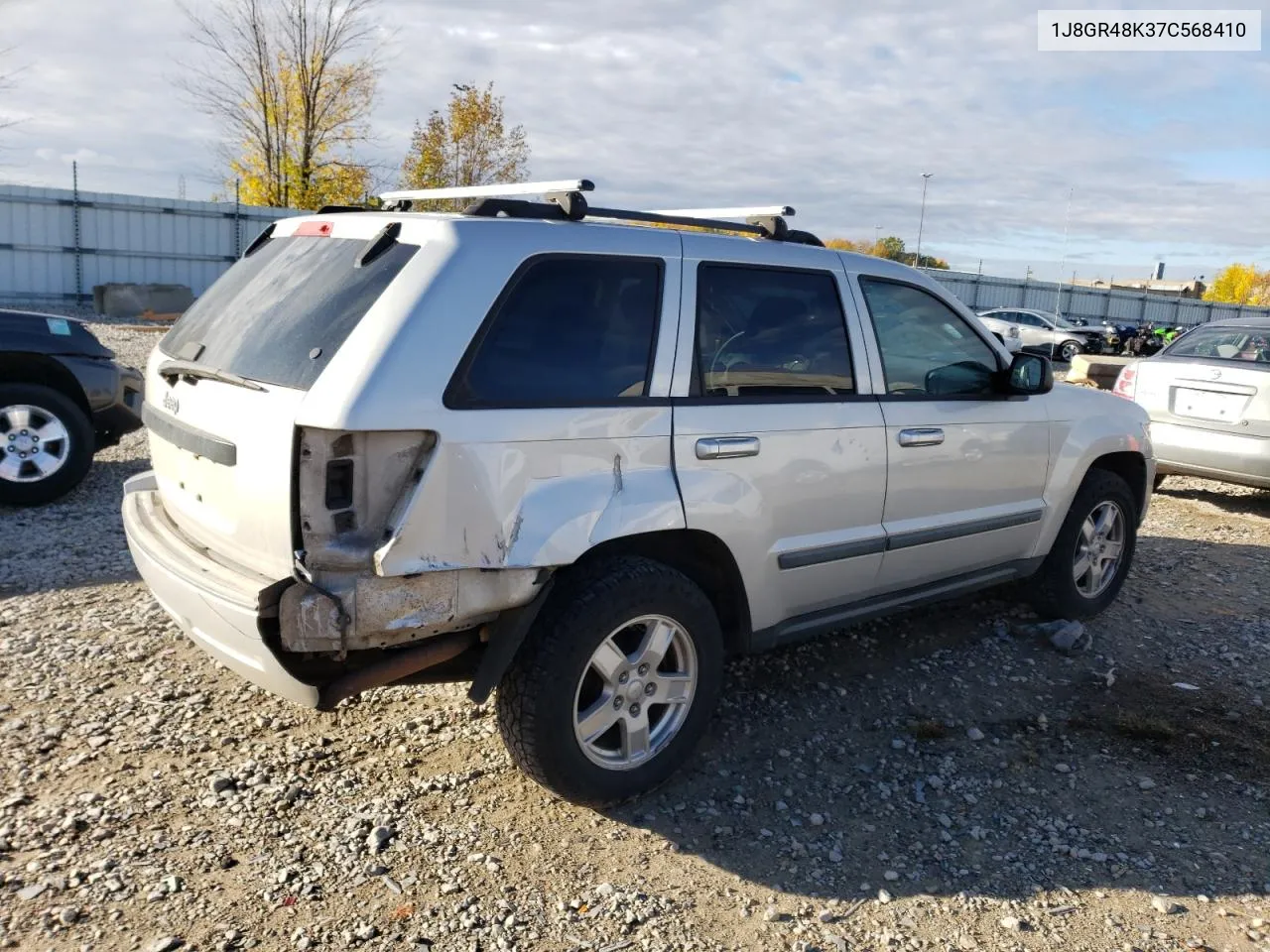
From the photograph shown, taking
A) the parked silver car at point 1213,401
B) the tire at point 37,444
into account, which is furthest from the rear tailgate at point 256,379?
the parked silver car at point 1213,401

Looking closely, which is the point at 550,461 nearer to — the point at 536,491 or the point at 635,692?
the point at 536,491

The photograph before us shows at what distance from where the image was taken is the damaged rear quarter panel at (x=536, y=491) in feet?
9.39

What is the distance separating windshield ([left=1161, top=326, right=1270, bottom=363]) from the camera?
8234 mm

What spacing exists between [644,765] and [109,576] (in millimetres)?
3453

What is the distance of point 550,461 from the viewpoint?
308cm

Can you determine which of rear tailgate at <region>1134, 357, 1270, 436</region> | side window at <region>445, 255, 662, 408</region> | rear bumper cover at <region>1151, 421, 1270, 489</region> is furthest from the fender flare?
rear tailgate at <region>1134, 357, 1270, 436</region>

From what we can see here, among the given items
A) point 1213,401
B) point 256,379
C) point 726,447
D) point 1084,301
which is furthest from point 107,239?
point 1084,301

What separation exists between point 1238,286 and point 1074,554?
101105 mm

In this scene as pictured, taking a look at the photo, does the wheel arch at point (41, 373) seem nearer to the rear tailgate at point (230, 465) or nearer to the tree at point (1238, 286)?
the rear tailgate at point (230, 465)

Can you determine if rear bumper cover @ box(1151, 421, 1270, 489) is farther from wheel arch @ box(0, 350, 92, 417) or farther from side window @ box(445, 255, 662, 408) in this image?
wheel arch @ box(0, 350, 92, 417)

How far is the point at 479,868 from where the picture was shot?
10.2 ft

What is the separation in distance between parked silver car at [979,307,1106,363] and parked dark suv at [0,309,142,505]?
26.9 meters

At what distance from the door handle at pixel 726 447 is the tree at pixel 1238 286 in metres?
98.2

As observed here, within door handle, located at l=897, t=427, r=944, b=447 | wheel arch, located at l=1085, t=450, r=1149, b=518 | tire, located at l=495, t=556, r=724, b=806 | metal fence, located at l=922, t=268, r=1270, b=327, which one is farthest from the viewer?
metal fence, located at l=922, t=268, r=1270, b=327
